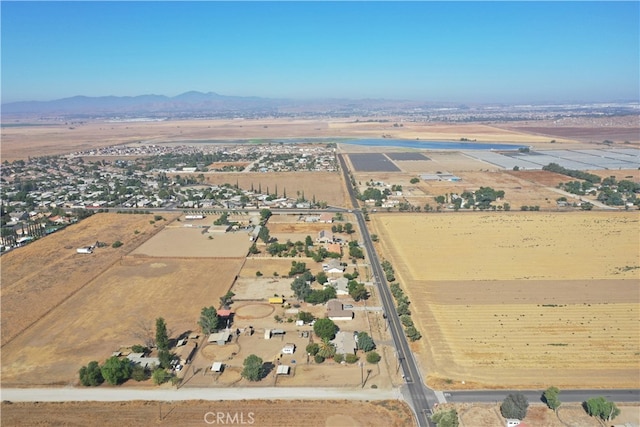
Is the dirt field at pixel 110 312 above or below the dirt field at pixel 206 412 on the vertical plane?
above

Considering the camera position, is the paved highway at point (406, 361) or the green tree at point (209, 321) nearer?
the paved highway at point (406, 361)

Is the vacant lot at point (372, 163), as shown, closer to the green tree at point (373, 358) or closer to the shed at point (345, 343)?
the shed at point (345, 343)

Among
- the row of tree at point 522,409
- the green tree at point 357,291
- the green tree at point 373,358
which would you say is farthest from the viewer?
the green tree at point 357,291

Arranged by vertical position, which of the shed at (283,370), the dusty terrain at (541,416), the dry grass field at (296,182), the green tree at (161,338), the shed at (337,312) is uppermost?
the dry grass field at (296,182)

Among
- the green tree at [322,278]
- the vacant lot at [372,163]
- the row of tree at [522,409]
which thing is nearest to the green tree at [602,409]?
the row of tree at [522,409]

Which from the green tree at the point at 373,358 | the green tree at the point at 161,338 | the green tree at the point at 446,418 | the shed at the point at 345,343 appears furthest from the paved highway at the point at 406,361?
the green tree at the point at 161,338

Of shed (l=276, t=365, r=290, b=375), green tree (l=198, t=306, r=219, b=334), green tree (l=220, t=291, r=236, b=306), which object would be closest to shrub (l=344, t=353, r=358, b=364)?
shed (l=276, t=365, r=290, b=375)

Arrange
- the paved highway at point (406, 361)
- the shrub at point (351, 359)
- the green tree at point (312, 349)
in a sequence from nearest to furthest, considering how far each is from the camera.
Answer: the paved highway at point (406, 361)
the shrub at point (351, 359)
the green tree at point (312, 349)
